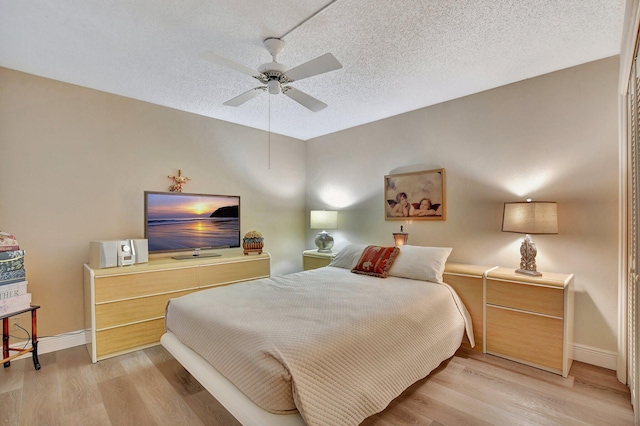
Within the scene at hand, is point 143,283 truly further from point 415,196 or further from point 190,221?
point 415,196

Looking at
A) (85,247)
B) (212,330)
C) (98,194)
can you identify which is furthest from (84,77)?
(212,330)

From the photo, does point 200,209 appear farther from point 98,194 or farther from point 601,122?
point 601,122

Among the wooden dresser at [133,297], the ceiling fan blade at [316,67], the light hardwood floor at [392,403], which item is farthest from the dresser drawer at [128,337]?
the ceiling fan blade at [316,67]

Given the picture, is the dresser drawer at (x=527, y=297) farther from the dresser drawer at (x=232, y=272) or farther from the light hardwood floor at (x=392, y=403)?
the dresser drawer at (x=232, y=272)

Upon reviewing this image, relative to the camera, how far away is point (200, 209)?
372 cm

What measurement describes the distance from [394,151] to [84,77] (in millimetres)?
3378

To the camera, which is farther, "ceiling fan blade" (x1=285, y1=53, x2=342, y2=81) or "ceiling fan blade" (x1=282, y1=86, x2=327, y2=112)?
"ceiling fan blade" (x1=282, y1=86, x2=327, y2=112)

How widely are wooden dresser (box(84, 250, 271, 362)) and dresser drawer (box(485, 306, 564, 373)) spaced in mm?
2863

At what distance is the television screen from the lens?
336 cm

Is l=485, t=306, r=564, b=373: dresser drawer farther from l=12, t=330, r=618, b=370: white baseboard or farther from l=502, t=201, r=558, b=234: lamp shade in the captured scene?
l=502, t=201, r=558, b=234: lamp shade

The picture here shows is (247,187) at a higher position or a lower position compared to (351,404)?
higher

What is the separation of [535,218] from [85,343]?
4352mm

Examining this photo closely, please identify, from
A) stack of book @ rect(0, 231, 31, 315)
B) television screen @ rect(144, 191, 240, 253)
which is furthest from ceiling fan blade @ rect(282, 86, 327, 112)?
stack of book @ rect(0, 231, 31, 315)

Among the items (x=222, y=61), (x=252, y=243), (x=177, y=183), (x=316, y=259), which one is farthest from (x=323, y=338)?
(x=177, y=183)
